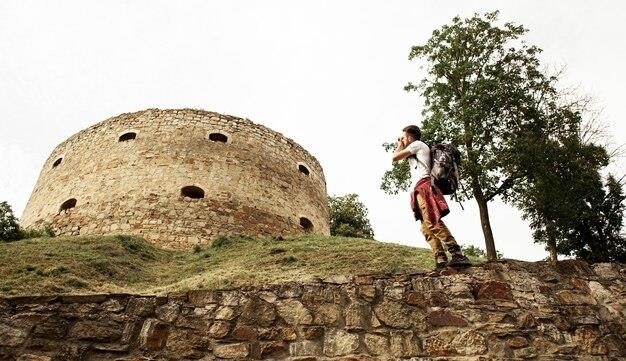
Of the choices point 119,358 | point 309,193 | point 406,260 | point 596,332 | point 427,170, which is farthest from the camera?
point 309,193

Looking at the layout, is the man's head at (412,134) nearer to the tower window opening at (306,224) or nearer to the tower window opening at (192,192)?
the tower window opening at (192,192)

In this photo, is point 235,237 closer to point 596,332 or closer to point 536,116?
point 536,116

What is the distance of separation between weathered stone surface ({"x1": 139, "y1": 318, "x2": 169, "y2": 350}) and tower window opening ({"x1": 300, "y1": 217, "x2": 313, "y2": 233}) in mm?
11807

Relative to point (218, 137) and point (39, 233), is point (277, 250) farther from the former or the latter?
point (39, 233)

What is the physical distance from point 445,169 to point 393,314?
1.49 m

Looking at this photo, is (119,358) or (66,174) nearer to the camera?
(119,358)

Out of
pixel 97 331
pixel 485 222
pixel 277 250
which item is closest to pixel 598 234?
pixel 485 222

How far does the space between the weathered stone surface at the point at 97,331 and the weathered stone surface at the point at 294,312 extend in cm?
112

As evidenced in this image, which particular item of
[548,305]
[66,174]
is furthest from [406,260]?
[66,174]

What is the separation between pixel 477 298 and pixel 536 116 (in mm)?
10336

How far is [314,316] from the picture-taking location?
12.7ft

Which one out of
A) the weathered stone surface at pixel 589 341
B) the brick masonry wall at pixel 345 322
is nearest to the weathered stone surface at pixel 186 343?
the brick masonry wall at pixel 345 322

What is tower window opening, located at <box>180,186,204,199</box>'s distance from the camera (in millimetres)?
14133

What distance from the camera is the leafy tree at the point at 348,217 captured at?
19984mm
